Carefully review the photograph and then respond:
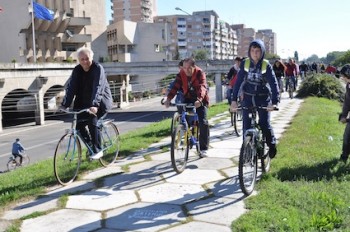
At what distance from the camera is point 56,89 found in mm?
48219

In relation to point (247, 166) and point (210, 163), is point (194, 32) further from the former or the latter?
point (247, 166)

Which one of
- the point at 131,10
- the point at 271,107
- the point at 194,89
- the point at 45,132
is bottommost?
the point at 45,132

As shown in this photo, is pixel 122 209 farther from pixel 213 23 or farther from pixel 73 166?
pixel 213 23

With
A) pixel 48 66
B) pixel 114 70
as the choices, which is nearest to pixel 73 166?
pixel 48 66

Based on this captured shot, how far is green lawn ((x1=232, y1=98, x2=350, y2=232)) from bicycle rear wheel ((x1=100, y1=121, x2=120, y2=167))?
8.00 feet

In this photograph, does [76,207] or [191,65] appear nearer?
[76,207]

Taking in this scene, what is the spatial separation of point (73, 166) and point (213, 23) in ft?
450

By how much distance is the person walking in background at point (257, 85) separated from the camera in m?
5.41

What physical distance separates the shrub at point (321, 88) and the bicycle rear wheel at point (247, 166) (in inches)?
652

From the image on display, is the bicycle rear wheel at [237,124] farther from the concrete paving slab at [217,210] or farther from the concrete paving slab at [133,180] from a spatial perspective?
the concrete paving slab at [217,210]

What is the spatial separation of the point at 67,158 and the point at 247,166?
2.39 metres

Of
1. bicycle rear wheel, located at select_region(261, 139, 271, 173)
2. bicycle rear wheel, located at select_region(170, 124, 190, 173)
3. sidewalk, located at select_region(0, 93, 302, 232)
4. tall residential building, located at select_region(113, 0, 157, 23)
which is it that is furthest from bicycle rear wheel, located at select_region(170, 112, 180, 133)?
tall residential building, located at select_region(113, 0, 157, 23)

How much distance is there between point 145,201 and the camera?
485cm

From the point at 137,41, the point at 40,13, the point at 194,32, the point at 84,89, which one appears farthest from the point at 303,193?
the point at 194,32
